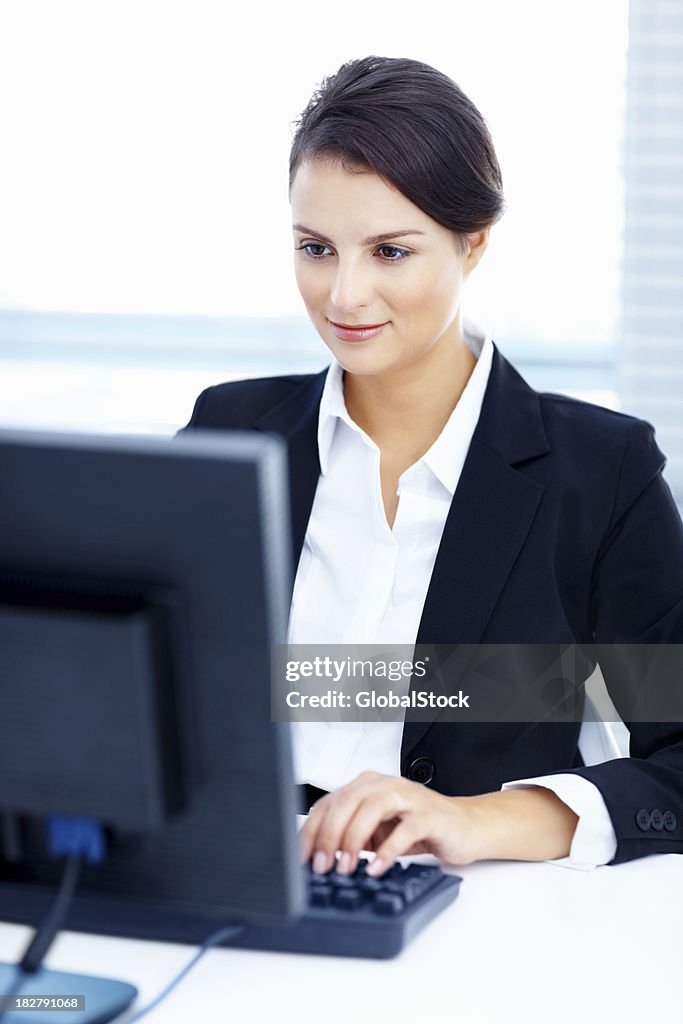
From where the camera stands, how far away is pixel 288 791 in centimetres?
80

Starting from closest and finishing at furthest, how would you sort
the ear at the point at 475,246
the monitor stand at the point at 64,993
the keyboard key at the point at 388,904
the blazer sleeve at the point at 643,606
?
1. the monitor stand at the point at 64,993
2. the keyboard key at the point at 388,904
3. the blazer sleeve at the point at 643,606
4. the ear at the point at 475,246

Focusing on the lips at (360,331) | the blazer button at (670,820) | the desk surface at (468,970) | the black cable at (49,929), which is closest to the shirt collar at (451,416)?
the lips at (360,331)

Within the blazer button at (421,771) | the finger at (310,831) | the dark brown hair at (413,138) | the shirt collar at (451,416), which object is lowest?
the blazer button at (421,771)

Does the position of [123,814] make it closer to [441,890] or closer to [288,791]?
[288,791]

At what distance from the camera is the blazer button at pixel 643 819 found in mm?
1243

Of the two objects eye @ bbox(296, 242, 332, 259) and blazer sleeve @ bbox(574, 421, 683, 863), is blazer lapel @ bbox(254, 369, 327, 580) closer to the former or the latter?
eye @ bbox(296, 242, 332, 259)

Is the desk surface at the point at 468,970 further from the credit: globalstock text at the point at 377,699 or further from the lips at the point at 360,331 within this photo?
the lips at the point at 360,331

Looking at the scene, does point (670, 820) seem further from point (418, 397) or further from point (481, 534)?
point (418, 397)

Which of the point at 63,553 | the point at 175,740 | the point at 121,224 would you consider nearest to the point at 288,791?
the point at 175,740

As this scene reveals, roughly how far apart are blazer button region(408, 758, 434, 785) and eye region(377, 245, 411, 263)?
2.06ft

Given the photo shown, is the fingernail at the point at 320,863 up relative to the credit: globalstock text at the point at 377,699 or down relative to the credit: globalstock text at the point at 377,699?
up

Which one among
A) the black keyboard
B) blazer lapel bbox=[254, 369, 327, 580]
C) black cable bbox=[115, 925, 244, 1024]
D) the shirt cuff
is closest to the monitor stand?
black cable bbox=[115, 925, 244, 1024]

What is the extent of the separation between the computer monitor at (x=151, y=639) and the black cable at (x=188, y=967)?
177 millimetres

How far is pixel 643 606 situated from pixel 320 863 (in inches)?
25.4
